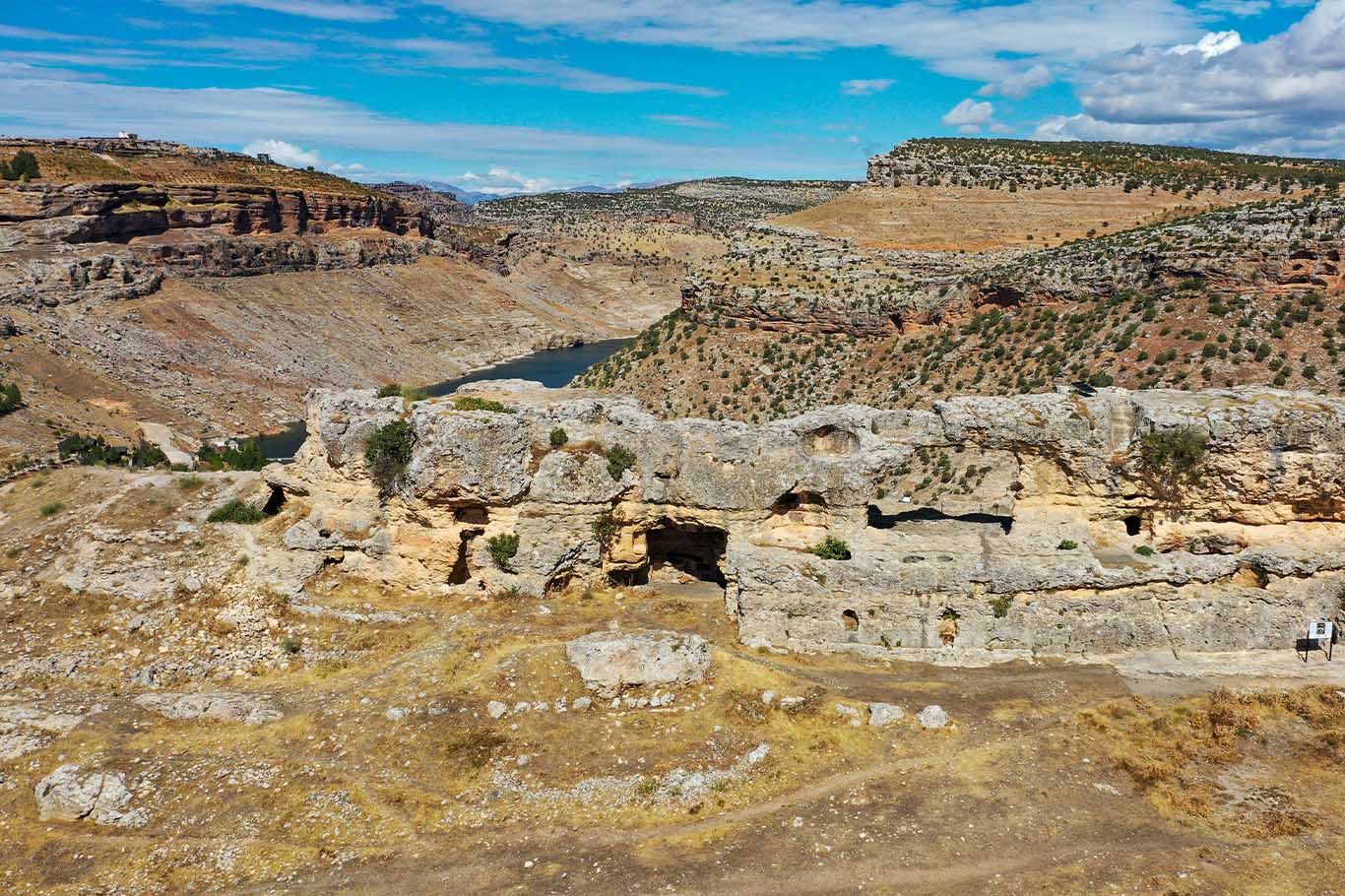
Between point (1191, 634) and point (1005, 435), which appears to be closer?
point (1191, 634)

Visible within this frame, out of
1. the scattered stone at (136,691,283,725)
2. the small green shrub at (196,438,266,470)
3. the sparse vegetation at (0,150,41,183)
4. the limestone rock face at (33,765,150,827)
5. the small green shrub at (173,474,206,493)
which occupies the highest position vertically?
the sparse vegetation at (0,150,41,183)

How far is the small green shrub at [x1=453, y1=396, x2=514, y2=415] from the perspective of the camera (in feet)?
80.3

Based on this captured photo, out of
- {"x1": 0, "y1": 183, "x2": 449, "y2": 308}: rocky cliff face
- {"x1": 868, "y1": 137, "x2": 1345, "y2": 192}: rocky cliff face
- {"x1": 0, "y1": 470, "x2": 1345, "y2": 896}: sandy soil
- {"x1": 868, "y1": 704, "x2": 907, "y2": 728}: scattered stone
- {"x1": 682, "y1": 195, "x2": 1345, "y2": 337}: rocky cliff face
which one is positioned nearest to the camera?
{"x1": 0, "y1": 470, "x2": 1345, "y2": 896}: sandy soil

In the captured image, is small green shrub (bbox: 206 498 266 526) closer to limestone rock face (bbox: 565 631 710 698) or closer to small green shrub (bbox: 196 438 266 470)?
limestone rock face (bbox: 565 631 710 698)

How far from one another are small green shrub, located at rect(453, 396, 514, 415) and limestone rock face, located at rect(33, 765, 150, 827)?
1263 cm

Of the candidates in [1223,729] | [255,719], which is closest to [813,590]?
[1223,729]

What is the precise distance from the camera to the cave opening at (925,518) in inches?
985

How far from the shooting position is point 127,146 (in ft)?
361

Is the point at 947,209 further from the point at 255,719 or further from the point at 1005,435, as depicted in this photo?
the point at 255,719

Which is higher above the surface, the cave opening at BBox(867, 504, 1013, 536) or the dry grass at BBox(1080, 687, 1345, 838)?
the cave opening at BBox(867, 504, 1013, 536)

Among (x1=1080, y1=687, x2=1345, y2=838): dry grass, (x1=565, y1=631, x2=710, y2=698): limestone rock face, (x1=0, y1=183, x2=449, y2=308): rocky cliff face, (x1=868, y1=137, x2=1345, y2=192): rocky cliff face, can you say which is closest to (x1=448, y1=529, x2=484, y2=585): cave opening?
(x1=565, y1=631, x2=710, y2=698): limestone rock face

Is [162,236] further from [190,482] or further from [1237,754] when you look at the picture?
[1237,754]

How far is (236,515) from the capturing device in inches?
1063

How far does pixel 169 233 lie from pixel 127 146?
28956 mm
